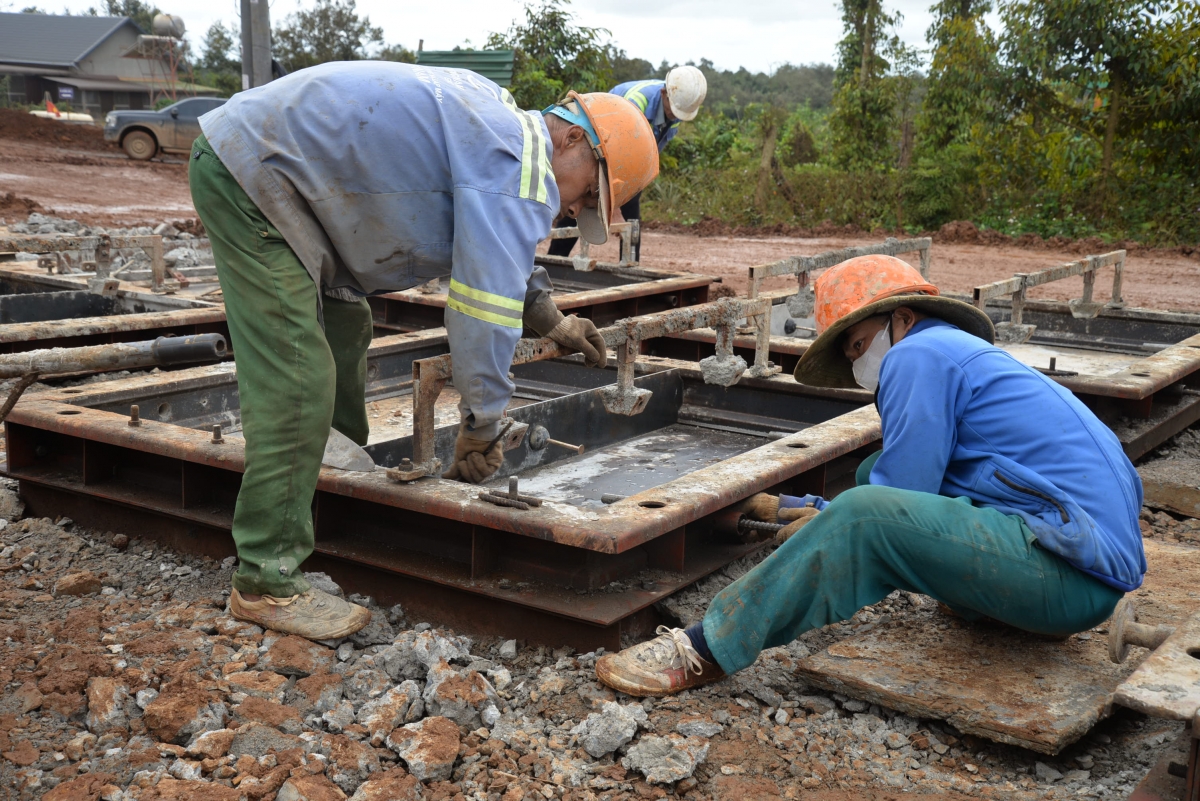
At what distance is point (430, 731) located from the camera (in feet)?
8.77

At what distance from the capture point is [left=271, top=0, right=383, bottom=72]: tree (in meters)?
47.2

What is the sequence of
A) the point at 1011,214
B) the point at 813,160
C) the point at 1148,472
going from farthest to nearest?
the point at 813,160
the point at 1011,214
the point at 1148,472

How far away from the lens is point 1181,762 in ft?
7.72

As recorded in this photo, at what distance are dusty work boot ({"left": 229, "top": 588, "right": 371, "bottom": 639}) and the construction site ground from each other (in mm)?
42

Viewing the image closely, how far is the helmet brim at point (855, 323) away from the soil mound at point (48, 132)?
91.8 feet

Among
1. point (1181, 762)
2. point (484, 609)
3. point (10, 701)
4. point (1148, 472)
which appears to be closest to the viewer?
point (1181, 762)

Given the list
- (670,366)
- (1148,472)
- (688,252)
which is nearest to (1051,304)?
(1148,472)

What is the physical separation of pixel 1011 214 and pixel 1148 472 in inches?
460

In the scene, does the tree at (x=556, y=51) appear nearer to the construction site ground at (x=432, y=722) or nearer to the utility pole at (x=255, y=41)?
the utility pole at (x=255, y=41)

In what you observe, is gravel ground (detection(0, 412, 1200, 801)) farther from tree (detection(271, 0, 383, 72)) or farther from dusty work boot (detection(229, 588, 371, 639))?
tree (detection(271, 0, 383, 72))

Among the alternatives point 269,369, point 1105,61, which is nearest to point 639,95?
point 269,369

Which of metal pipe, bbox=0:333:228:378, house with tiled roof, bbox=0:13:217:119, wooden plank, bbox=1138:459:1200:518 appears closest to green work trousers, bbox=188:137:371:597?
metal pipe, bbox=0:333:228:378

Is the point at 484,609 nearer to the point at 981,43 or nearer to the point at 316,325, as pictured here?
the point at 316,325

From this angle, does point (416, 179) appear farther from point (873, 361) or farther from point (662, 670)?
point (662, 670)
